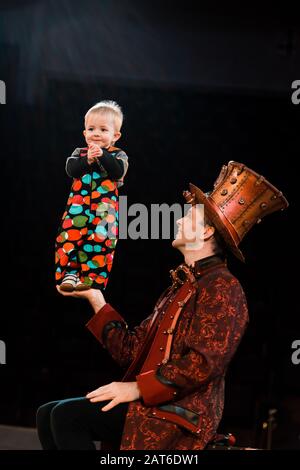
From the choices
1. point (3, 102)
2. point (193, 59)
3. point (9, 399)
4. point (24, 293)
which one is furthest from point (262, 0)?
point (9, 399)

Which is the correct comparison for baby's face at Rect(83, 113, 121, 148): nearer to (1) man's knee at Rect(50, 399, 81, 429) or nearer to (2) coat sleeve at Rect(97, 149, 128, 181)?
(2) coat sleeve at Rect(97, 149, 128, 181)

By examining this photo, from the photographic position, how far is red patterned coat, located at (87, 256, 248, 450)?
294 cm

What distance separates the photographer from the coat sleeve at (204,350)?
2932 millimetres

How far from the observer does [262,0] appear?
12.9 ft

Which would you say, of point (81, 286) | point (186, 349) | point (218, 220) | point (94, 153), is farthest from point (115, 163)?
point (186, 349)

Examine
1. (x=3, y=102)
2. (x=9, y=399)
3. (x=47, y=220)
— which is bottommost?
(x=9, y=399)

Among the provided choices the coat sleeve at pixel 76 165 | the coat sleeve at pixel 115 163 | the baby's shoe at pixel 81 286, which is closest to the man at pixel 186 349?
the baby's shoe at pixel 81 286

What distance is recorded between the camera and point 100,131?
3559mm

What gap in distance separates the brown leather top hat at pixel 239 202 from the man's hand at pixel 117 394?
64 centimetres

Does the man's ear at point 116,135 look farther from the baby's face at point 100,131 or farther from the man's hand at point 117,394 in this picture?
the man's hand at point 117,394

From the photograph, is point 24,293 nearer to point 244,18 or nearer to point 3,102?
point 3,102

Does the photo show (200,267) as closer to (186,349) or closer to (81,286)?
(186,349)

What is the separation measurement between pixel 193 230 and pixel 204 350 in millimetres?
487

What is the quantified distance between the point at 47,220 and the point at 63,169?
0.26 m
